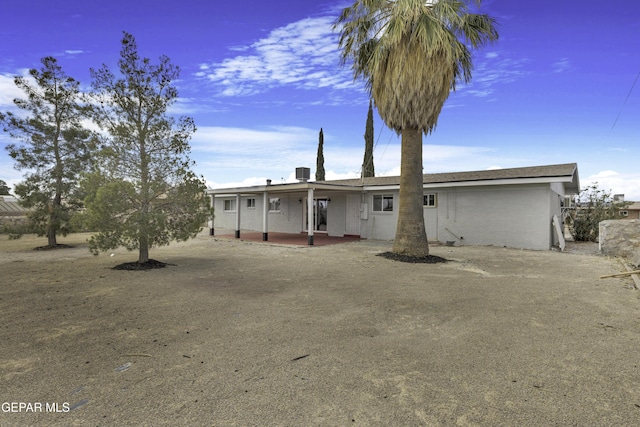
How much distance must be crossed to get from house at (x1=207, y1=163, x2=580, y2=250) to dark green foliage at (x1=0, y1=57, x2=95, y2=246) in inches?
283

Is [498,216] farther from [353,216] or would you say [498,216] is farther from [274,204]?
[274,204]

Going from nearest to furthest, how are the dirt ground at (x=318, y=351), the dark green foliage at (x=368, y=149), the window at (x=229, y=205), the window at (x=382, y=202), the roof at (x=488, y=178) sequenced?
the dirt ground at (x=318, y=351) < the roof at (x=488, y=178) < the window at (x=382, y=202) < the window at (x=229, y=205) < the dark green foliage at (x=368, y=149)

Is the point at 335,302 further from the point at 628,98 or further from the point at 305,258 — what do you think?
the point at 628,98

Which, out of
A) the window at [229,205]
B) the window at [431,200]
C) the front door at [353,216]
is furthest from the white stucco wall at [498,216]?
Result: the window at [229,205]

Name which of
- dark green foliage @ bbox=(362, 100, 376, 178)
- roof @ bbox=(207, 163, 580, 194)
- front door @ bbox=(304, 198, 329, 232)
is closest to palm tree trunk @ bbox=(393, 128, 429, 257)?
roof @ bbox=(207, 163, 580, 194)

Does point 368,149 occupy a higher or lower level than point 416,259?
higher

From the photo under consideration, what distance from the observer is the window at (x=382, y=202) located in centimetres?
1656

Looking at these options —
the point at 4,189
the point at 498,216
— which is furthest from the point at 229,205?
the point at 4,189

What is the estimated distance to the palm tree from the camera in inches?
381

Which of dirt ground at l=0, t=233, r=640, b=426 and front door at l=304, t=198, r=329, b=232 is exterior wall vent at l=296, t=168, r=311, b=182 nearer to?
front door at l=304, t=198, r=329, b=232

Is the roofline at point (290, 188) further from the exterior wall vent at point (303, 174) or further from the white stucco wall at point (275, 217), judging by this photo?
the white stucco wall at point (275, 217)

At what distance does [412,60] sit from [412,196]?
400 centimetres

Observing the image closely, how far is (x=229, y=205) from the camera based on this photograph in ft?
79.3

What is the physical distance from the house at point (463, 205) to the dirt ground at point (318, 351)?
6084 millimetres
